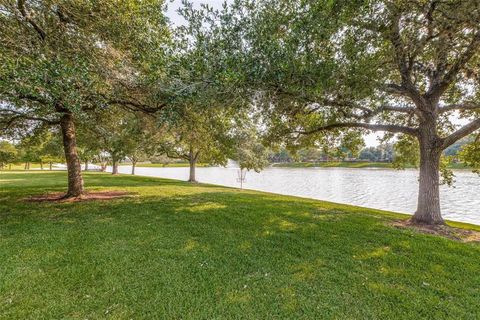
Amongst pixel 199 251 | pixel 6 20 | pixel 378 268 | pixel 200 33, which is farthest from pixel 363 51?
pixel 6 20

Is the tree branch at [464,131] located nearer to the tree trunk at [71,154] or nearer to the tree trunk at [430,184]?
the tree trunk at [430,184]

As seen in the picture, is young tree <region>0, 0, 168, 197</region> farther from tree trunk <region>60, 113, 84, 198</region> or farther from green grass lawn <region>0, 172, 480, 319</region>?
green grass lawn <region>0, 172, 480, 319</region>

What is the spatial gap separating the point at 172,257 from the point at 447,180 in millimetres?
10528

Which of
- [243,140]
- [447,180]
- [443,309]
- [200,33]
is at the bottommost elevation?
[443,309]

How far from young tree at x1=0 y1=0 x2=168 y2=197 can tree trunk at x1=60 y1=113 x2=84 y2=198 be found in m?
2.61

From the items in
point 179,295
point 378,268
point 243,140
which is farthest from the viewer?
point 243,140

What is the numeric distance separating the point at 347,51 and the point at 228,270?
5.53 meters

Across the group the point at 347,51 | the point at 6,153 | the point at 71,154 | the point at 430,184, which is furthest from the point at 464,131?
the point at 6,153

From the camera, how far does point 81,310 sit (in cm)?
301

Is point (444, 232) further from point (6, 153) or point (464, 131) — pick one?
point (6, 153)

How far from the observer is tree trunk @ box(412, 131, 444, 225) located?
282 inches

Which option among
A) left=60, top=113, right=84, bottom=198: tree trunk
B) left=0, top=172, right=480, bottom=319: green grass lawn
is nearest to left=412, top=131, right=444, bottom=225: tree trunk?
left=0, top=172, right=480, bottom=319: green grass lawn

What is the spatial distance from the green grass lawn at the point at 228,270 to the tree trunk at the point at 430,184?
1.39 m

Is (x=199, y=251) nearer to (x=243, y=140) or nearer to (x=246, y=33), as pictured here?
(x=246, y=33)
